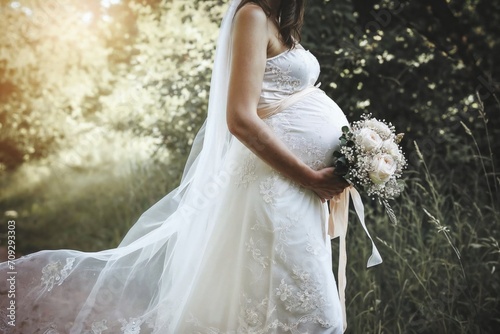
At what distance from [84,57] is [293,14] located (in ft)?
24.4

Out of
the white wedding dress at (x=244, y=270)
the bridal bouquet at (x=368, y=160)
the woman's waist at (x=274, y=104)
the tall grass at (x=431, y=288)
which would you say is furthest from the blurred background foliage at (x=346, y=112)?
the woman's waist at (x=274, y=104)

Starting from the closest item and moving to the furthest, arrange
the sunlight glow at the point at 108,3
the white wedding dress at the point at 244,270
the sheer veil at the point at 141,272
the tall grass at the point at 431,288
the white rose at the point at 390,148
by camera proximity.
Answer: the white wedding dress at the point at 244,270, the white rose at the point at 390,148, the sheer veil at the point at 141,272, the tall grass at the point at 431,288, the sunlight glow at the point at 108,3

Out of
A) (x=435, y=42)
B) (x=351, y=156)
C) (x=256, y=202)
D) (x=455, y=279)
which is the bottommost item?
(x=455, y=279)

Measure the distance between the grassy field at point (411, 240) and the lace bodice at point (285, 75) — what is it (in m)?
0.80

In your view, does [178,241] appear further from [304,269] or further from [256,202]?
[304,269]

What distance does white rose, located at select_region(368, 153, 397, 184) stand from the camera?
6.66 ft

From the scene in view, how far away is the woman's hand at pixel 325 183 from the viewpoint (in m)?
2.06

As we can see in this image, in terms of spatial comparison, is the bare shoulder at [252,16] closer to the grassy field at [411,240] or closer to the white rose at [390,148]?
the white rose at [390,148]

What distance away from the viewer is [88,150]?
9578mm

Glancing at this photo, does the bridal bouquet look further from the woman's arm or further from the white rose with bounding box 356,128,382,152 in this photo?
the woman's arm

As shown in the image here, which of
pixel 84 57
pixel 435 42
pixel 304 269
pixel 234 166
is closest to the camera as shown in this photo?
pixel 304 269

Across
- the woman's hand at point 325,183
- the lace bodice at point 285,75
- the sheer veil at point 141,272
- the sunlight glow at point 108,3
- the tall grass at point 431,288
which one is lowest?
the tall grass at point 431,288

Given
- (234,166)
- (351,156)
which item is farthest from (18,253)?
(351,156)

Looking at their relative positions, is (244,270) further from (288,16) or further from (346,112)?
(346,112)
